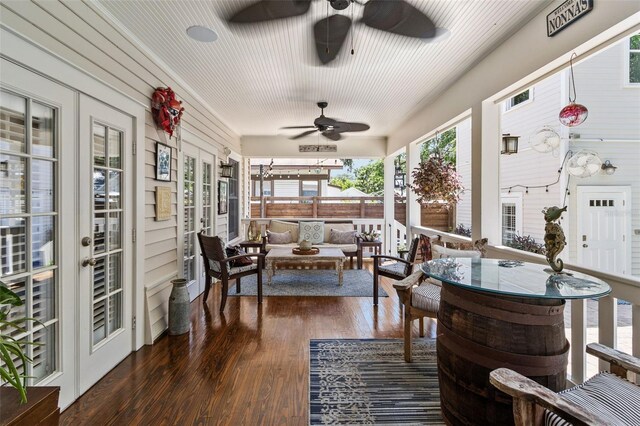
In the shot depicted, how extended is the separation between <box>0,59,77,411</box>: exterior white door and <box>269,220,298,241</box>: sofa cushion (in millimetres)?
4642

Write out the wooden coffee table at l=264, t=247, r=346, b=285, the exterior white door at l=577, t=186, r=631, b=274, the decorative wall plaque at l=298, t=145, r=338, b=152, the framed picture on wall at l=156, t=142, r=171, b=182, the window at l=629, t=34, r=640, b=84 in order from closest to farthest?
the framed picture on wall at l=156, t=142, r=171, b=182 → the window at l=629, t=34, r=640, b=84 → the exterior white door at l=577, t=186, r=631, b=274 → the wooden coffee table at l=264, t=247, r=346, b=285 → the decorative wall plaque at l=298, t=145, r=338, b=152

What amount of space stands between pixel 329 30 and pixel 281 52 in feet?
2.35

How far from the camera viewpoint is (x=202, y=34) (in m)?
2.60

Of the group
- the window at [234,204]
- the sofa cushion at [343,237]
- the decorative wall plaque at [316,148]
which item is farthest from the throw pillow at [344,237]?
the window at [234,204]

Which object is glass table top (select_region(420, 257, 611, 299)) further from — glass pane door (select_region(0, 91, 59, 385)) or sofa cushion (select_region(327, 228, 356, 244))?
sofa cushion (select_region(327, 228, 356, 244))

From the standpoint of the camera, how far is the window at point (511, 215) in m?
5.62

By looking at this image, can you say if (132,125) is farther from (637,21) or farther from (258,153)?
(258,153)

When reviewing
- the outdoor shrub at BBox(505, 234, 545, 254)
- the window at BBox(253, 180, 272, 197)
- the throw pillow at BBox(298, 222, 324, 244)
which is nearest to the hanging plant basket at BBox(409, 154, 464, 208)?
the outdoor shrub at BBox(505, 234, 545, 254)

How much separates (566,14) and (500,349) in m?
2.27

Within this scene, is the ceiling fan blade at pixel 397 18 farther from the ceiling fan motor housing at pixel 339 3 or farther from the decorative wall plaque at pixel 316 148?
the decorative wall plaque at pixel 316 148

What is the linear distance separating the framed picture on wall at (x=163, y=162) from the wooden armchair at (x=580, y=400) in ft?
10.5

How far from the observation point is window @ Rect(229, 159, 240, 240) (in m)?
6.23

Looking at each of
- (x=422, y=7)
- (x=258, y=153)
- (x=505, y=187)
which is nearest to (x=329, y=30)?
(x=422, y=7)

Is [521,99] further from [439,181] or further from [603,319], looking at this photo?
[603,319]
